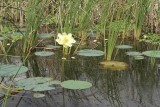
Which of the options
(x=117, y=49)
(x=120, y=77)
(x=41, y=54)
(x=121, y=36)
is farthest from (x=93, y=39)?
(x=120, y=77)

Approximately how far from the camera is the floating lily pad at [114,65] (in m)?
2.42

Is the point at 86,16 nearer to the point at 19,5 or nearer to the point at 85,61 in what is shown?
the point at 85,61

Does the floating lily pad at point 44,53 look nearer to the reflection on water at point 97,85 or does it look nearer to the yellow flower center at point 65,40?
the reflection on water at point 97,85

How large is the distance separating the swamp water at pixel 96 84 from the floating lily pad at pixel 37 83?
0.11ft

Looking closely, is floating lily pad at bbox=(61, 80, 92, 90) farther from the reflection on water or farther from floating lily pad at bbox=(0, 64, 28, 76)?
floating lily pad at bbox=(0, 64, 28, 76)

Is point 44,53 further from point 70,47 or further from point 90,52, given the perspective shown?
point 90,52

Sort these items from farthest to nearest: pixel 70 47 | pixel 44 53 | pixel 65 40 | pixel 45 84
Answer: pixel 70 47 < pixel 44 53 < pixel 45 84 < pixel 65 40

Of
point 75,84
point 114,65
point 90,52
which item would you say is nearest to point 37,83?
point 75,84

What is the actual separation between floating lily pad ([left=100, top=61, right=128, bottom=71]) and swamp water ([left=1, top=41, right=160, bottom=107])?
4cm

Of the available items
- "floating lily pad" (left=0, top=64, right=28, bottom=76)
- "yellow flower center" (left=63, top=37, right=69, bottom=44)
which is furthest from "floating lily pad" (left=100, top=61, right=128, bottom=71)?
"yellow flower center" (left=63, top=37, right=69, bottom=44)

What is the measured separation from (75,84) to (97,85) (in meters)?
0.16

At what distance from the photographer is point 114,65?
249 cm

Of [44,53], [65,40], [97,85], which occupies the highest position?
[65,40]

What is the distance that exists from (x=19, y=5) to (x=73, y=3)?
4.60 feet
